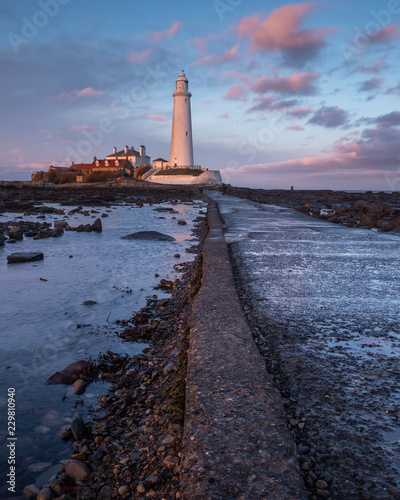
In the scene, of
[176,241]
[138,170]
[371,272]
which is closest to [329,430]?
[371,272]

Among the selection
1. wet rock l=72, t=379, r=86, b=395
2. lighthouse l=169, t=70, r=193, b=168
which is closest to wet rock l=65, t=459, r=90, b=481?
wet rock l=72, t=379, r=86, b=395

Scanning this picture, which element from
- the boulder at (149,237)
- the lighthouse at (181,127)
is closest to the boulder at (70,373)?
the boulder at (149,237)

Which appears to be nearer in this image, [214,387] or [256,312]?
[214,387]

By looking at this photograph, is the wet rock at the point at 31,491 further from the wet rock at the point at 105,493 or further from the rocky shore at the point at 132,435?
the wet rock at the point at 105,493

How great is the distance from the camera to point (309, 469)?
1382 mm

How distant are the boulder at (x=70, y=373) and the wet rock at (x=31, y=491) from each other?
1007mm

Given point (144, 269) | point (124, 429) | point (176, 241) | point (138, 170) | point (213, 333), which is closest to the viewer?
point (124, 429)

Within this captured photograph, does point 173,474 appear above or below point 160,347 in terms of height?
above

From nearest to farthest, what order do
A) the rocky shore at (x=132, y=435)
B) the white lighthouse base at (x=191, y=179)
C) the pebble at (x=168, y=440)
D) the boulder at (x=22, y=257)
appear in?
the rocky shore at (x=132, y=435) < the pebble at (x=168, y=440) < the boulder at (x=22, y=257) < the white lighthouse base at (x=191, y=179)

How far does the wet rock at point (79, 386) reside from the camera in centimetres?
258

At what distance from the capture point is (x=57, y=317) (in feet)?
13.6

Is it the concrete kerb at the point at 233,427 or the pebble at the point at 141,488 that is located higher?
the concrete kerb at the point at 233,427

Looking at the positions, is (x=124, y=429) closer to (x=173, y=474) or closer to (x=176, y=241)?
(x=173, y=474)

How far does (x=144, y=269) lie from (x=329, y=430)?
5379 millimetres
